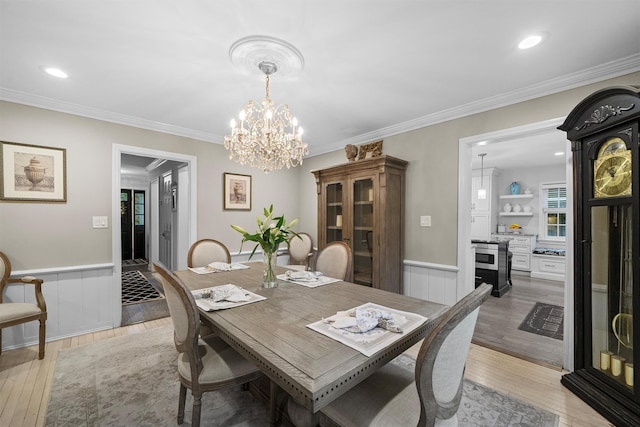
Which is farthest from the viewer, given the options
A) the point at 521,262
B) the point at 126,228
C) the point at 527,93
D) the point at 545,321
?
the point at 126,228

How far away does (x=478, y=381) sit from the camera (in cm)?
211

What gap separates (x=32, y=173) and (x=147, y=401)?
7.98 feet

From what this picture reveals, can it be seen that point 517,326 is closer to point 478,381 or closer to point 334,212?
point 478,381

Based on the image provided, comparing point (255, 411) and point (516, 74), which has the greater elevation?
point (516, 74)

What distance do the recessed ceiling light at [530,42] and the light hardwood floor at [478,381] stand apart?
2.40m

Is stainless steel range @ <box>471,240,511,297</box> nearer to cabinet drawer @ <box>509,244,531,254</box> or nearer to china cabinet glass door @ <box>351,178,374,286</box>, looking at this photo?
cabinet drawer @ <box>509,244,531,254</box>

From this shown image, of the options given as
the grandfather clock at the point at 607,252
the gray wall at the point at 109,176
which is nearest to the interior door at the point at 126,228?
the gray wall at the point at 109,176

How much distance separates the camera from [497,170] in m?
6.43

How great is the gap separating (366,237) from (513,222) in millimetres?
5090

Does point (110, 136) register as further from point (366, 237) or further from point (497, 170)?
point (497, 170)

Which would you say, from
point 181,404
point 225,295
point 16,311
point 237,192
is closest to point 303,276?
point 225,295

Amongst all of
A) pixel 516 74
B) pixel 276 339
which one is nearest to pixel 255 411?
pixel 276 339

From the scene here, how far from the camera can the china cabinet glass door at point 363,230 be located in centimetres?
321

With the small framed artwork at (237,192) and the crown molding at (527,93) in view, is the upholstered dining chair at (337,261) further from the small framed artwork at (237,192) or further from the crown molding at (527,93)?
the small framed artwork at (237,192)
